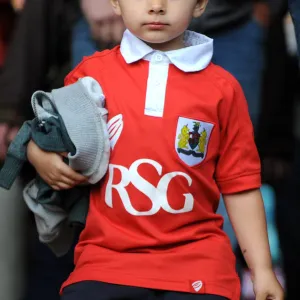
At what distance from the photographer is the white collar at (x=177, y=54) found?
3.57 meters

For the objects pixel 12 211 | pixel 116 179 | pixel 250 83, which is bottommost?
pixel 12 211

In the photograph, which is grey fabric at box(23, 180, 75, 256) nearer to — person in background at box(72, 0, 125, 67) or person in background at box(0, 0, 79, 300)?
person in background at box(0, 0, 79, 300)

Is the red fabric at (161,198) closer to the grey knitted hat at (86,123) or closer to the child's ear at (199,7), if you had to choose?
the grey knitted hat at (86,123)

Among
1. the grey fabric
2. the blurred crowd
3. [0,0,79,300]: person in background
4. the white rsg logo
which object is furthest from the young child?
[0,0,79,300]: person in background

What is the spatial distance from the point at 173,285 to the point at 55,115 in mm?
624

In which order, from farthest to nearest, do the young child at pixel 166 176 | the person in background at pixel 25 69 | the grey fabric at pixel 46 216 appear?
the person in background at pixel 25 69 → the grey fabric at pixel 46 216 → the young child at pixel 166 176

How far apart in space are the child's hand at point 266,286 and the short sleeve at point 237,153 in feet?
0.87

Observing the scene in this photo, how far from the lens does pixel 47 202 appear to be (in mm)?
3734

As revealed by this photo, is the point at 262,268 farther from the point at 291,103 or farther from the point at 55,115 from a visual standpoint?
the point at 291,103

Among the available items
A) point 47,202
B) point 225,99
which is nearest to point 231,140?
point 225,99

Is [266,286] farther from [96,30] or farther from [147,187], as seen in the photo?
[96,30]

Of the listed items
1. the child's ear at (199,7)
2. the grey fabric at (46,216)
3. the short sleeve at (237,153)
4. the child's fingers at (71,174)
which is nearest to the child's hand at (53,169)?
the child's fingers at (71,174)

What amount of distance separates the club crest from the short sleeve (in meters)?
0.08

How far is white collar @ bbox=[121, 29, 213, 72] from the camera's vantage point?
11.7 feet
